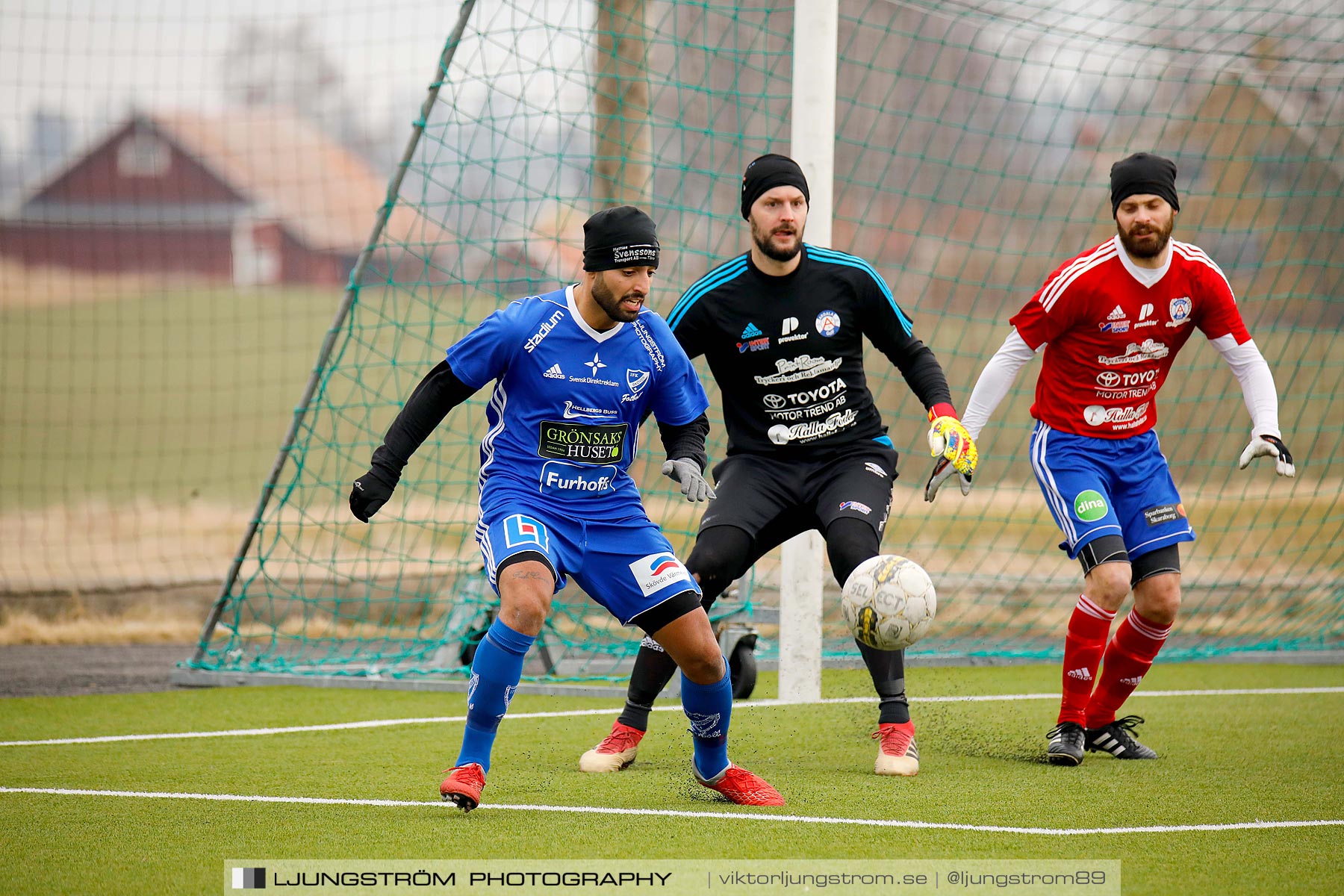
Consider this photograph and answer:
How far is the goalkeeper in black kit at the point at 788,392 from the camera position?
5.14 meters

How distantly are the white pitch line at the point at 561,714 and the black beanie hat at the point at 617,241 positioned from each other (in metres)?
2.82

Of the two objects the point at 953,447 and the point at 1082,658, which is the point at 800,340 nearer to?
the point at 953,447

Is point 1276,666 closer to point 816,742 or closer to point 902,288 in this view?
point 816,742

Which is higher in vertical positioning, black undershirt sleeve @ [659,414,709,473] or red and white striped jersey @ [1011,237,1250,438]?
red and white striped jersey @ [1011,237,1250,438]

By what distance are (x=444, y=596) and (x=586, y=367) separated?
5.21 meters

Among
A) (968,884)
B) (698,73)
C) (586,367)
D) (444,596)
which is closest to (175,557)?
(444,596)

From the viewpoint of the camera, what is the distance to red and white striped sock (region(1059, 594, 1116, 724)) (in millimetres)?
5398

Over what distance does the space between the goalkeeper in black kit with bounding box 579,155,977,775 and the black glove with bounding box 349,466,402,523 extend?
4.08 ft

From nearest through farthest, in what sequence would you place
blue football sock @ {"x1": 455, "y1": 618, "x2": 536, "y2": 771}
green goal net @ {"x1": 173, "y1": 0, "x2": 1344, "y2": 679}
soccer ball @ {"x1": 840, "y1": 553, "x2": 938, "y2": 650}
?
1. blue football sock @ {"x1": 455, "y1": 618, "x2": 536, "y2": 771}
2. soccer ball @ {"x1": 840, "y1": 553, "x2": 938, "y2": 650}
3. green goal net @ {"x1": 173, "y1": 0, "x2": 1344, "y2": 679}

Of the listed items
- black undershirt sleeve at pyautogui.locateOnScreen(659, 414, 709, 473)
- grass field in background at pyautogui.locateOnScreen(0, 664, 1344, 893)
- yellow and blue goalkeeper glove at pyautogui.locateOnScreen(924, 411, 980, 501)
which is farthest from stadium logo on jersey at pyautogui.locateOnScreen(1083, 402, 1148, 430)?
black undershirt sleeve at pyautogui.locateOnScreen(659, 414, 709, 473)

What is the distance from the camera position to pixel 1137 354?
542 centimetres

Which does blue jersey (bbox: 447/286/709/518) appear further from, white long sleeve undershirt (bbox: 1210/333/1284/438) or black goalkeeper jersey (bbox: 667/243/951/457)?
white long sleeve undershirt (bbox: 1210/333/1284/438)

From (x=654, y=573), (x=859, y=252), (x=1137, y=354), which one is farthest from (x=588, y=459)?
(x=859, y=252)

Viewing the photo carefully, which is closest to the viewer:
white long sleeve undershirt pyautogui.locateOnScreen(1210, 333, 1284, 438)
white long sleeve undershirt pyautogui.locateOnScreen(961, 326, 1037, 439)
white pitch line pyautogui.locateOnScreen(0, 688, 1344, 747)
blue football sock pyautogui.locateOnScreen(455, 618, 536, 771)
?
blue football sock pyautogui.locateOnScreen(455, 618, 536, 771)
